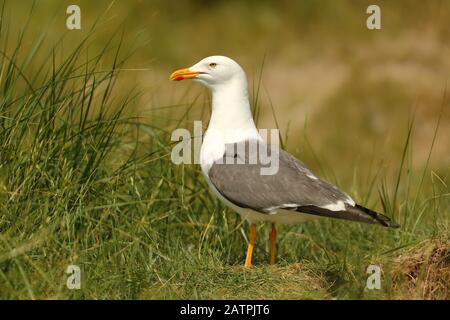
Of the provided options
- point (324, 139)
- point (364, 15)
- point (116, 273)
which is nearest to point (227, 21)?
point (364, 15)

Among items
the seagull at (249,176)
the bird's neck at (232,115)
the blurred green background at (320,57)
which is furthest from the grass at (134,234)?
the blurred green background at (320,57)

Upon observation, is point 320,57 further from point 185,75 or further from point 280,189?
point 280,189

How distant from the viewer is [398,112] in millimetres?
11195

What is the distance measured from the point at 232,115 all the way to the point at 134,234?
1.05 meters

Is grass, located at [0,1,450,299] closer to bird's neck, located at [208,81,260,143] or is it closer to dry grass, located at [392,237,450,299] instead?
dry grass, located at [392,237,450,299]

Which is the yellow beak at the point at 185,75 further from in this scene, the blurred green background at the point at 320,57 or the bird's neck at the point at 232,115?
the blurred green background at the point at 320,57

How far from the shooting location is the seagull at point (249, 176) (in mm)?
5598

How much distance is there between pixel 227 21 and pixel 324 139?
2745 millimetres

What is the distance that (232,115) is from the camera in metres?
6.09

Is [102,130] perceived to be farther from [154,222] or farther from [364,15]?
[364,15]

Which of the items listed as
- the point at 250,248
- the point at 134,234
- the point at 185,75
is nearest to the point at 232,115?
the point at 185,75

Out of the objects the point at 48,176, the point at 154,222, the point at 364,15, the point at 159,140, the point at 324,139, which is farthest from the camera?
the point at 364,15

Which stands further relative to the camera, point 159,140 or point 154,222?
point 159,140

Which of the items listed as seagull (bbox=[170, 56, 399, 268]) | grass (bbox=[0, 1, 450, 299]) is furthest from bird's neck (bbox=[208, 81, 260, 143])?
grass (bbox=[0, 1, 450, 299])
